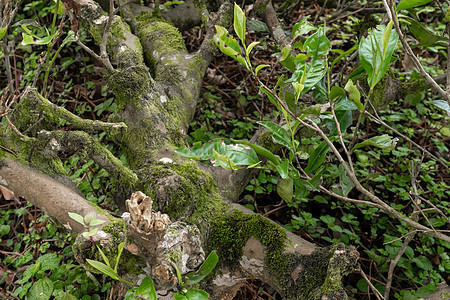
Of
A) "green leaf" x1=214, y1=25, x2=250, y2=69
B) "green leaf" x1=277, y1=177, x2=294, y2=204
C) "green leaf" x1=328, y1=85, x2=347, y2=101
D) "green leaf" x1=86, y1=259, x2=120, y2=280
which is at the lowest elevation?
"green leaf" x1=277, y1=177, x2=294, y2=204

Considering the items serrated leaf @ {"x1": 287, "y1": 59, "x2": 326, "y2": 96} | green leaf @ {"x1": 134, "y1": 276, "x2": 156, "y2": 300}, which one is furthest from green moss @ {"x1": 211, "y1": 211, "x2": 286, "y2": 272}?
serrated leaf @ {"x1": 287, "y1": 59, "x2": 326, "y2": 96}

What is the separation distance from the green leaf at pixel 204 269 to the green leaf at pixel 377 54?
2.67 feet

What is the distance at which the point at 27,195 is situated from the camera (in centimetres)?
175

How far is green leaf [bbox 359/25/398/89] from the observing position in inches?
52.4

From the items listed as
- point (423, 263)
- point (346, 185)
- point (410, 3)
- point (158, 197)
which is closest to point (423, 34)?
point (410, 3)

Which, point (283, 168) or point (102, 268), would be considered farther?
point (283, 168)

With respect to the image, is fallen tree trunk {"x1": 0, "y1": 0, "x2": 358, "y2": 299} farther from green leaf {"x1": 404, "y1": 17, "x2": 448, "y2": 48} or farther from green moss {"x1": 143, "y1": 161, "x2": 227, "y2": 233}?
green leaf {"x1": 404, "y1": 17, "x2": 448, "y2": 48}

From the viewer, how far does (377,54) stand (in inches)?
54.6

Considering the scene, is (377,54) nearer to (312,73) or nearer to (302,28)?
(312,73)

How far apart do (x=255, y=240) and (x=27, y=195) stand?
3.29ft

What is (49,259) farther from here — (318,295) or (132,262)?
(318,295)

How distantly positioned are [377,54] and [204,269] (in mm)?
985

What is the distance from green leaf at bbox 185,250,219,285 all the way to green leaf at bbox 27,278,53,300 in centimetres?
103

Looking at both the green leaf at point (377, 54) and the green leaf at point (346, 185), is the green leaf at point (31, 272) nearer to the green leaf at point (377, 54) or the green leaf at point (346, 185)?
the green leaf at point (346, 185)
